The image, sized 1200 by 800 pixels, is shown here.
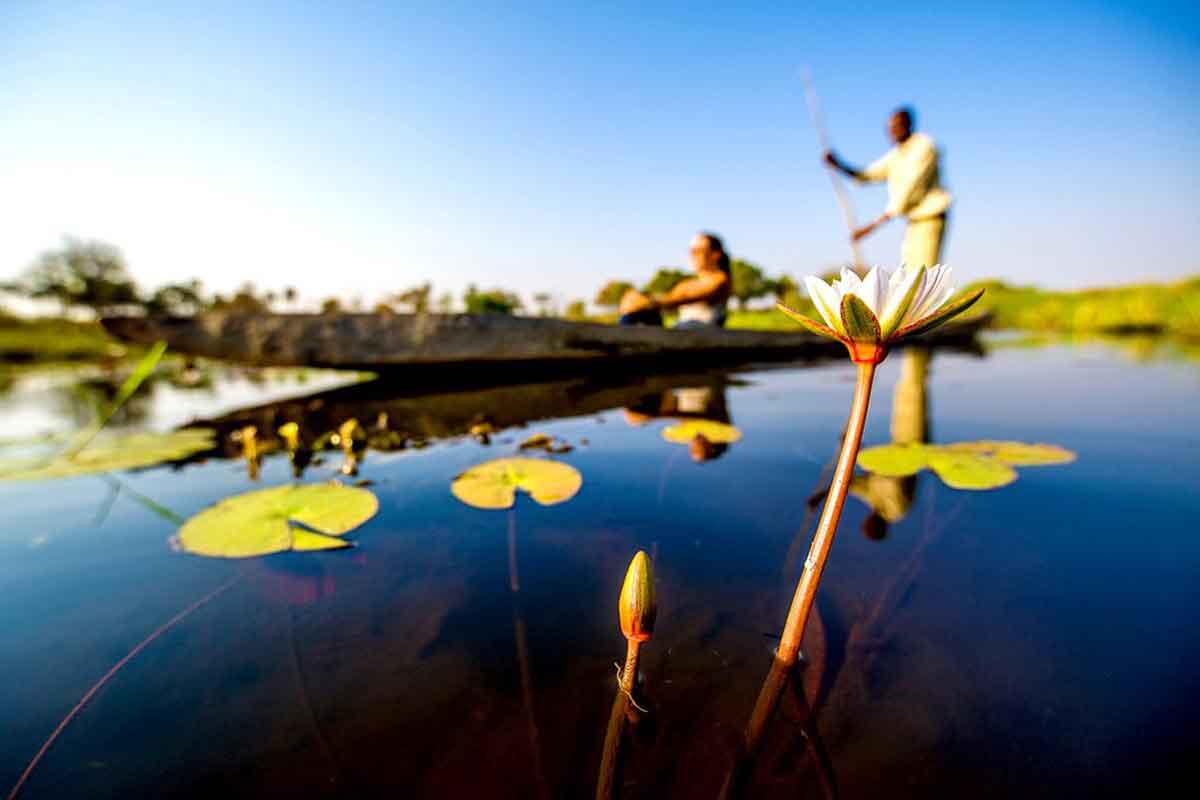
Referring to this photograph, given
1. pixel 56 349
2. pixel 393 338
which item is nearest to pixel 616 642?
pixel 393 338

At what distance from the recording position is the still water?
1.64ft

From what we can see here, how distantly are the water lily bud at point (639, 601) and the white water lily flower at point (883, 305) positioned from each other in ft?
1.05

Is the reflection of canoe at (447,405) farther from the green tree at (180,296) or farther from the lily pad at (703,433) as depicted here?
the green tree at (180,296)

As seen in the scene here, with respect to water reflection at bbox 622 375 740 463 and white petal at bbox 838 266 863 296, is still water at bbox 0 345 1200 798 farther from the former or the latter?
white petal at bbox 838 266 863 296

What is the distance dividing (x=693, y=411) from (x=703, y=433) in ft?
1.76

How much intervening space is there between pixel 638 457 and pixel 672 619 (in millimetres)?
878

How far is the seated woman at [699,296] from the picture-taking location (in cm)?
513

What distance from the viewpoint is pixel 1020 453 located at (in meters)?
Result: 1.44

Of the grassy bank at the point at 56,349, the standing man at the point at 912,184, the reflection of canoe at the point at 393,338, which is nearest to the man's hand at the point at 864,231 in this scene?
the standing man at the point at 912,184

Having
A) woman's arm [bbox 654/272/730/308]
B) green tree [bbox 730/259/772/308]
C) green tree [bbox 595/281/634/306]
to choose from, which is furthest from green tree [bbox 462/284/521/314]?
woman's arm [bbox 654/272/730/308]

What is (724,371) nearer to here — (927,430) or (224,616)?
(927,430)

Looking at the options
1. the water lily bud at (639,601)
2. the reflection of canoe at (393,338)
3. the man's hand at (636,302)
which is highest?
the man's hand at (636,302)

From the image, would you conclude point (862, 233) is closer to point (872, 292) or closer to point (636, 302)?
point (636, 302)

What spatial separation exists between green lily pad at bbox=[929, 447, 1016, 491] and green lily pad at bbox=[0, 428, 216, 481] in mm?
2793
